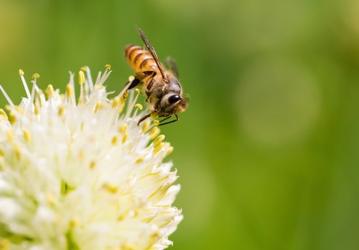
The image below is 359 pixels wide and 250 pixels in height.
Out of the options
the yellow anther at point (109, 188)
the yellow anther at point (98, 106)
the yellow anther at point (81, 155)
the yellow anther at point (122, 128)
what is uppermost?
the yellow anther at point (98, 106)

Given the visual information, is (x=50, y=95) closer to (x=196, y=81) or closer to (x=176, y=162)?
(x=176, y=162)

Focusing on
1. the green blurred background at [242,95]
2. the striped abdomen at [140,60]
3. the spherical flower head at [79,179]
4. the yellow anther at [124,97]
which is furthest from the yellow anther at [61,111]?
the green blurred background at [242,95]

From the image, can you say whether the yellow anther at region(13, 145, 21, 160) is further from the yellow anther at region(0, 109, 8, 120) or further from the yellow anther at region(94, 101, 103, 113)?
the yellow anther at region(94, 101, 103, 113)

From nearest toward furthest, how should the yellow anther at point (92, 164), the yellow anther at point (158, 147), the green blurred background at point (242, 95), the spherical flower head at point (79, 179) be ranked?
the spherical flower head at point (79, 179), the yellow anther at point (92, 164), the yellow anther at point (158, 147), the green blurred background at point (242, 95)

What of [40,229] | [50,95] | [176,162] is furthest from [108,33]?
[40,229]

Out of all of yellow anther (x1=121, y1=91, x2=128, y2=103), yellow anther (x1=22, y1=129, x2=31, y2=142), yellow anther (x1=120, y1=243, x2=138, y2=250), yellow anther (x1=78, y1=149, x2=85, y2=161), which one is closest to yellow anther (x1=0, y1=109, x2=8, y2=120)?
yellow anther (x1=22, y1=129, x2=31, y2=142)

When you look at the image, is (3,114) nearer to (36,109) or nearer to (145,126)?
(36,109)

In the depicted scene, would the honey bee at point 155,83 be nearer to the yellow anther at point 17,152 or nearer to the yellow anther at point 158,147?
the yellow anther at point 158,147

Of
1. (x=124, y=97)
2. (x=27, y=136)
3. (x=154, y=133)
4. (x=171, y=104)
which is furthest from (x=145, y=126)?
(x=27, y=136)
